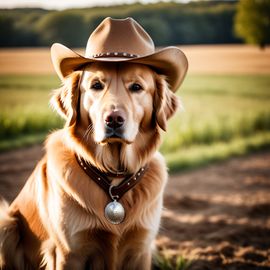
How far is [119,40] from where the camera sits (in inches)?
93.0

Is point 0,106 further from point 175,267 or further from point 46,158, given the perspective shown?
point 175,267

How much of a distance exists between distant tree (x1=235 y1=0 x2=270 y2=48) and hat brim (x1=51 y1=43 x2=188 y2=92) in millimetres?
4375

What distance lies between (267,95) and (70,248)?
570 centimetres

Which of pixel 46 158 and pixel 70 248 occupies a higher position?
pixel 46 158

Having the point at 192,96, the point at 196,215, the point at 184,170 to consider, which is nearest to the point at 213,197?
the point at 196,215

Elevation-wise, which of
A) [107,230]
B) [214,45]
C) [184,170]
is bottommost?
[184,170]

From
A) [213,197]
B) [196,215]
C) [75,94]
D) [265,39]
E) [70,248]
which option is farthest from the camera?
[265,39]

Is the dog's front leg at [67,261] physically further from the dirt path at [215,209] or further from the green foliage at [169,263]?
the dirt path at [215,209]

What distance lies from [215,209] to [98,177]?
7.80 ft

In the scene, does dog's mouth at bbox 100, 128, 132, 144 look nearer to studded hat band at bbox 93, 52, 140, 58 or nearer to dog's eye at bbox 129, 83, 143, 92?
dog's eye at bbox 129, 83, 143, 92

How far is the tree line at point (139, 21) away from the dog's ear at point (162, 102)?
12.1ft

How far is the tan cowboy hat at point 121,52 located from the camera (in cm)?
224

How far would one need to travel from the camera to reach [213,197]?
475 cm

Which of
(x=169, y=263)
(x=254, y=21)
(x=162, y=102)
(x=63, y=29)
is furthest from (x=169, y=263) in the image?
(x=254, y=21)
